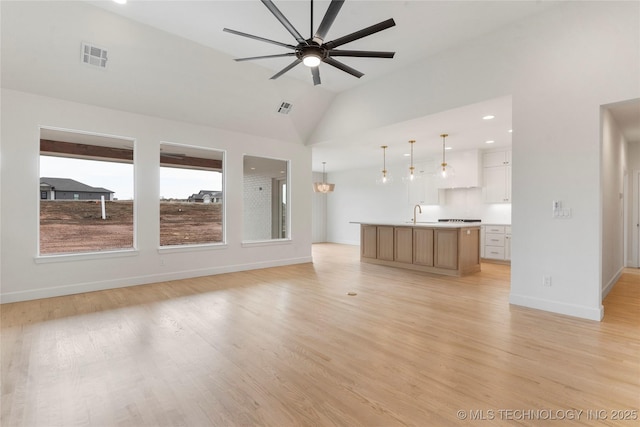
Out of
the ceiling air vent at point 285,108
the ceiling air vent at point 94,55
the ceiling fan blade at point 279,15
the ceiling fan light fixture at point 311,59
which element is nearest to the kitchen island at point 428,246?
the ceiling air vent at point 285,108

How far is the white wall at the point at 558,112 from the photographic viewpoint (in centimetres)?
334

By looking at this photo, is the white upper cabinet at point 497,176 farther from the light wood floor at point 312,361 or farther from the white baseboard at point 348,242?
the white baseboard at point 348,242

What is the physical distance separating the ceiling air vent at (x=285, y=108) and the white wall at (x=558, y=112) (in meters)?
3.03

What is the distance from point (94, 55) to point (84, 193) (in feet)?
6.84

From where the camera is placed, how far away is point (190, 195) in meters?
5.98

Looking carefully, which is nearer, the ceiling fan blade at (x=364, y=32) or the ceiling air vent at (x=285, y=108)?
the ceiling fan blade at (x=364, y=32)

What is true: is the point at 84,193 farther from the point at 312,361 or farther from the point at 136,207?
the point at 312,361

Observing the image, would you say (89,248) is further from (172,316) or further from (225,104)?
(225,104)

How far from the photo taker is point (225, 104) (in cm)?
566

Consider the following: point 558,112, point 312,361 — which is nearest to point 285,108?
point 558,112

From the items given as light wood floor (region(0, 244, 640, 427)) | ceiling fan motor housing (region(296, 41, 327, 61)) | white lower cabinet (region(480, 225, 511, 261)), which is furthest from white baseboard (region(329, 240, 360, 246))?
ceiling fan motor housing (region(296, 41, 327, 61))

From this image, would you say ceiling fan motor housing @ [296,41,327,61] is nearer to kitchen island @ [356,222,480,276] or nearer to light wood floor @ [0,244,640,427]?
light wood floor @ [0,244,640,427]

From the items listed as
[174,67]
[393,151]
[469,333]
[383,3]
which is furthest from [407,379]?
[393,151]

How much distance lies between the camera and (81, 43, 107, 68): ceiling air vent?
4.02 m
